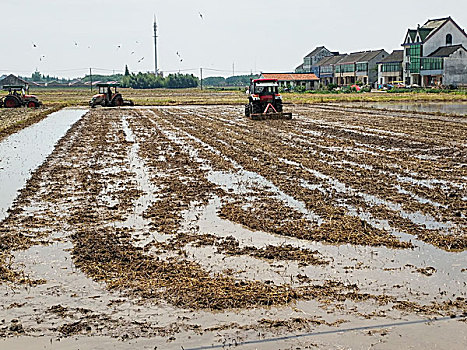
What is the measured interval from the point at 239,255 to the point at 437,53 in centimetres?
7186

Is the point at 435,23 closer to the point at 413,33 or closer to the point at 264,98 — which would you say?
the point at 413,33

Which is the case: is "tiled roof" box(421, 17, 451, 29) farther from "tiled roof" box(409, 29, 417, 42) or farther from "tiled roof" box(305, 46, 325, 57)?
"tiled roof" box(305, 46, 325, 57)

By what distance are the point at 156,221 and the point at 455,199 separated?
4630mm

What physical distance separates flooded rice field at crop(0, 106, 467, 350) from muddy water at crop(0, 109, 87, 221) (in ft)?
0.73

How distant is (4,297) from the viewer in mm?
5477

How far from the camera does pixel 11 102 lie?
137 feet

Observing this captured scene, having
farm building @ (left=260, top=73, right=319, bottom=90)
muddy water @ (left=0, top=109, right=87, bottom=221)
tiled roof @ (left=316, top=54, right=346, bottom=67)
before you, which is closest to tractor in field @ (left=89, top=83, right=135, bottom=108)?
muddy water @ (left=0, top=109, right=87, bottom=221)

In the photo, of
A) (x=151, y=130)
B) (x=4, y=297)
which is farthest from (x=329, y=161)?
(x=151, y=130)

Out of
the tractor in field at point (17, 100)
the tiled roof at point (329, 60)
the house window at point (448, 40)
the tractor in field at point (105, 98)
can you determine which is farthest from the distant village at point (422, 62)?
the tractor in field at point (17, 100)

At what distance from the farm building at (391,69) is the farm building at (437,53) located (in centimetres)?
655

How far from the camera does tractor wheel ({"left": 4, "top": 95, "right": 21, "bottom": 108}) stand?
41.3 meters

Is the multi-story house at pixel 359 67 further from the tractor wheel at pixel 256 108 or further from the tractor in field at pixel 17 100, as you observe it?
the tractor wheel at pixel 256 108

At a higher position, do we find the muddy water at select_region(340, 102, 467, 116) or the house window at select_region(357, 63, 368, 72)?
the house window at select_region(357, 63, 368, 72)

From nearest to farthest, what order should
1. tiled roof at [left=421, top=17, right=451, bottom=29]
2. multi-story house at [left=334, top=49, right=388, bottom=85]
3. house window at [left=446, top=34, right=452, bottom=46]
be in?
tiled roof at [left=421, top=17, right=451, bottom=29] → house window at [left=446, top=34, right=452, bottom=46] → multi-story house at [left=334, top=49, right=388, bottom=85]
